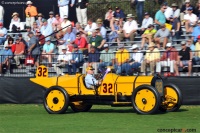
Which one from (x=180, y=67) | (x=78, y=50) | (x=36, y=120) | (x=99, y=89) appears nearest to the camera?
(x=36, y=120)

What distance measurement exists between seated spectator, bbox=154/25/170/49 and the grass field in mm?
4723

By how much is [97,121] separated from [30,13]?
13.1m

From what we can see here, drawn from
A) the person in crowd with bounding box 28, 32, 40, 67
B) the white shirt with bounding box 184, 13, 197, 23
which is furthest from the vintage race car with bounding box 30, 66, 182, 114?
the white shirt with bounding box 184, 13, 197, 23

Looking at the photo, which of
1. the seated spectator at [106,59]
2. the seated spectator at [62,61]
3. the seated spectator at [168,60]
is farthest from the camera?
the seated spectator at [62,61]

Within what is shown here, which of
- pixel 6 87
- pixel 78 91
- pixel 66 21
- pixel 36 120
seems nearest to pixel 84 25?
pixel 66 21

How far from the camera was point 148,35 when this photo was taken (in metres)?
22.9

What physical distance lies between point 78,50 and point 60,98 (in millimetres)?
5746

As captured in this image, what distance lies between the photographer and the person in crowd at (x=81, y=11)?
27.0 m

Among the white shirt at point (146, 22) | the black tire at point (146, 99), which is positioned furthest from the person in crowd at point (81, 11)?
the black tire at point (146, 99)

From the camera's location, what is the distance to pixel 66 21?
85.5 ft

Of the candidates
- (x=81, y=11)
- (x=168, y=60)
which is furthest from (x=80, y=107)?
(x=81, y=11)

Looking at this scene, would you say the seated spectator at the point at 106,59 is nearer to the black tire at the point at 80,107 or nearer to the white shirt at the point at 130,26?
the white shirt at the point at 130,26

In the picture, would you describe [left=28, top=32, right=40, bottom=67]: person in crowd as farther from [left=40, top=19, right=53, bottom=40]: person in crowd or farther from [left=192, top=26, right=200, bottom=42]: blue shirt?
[left=192, top=26, right=200, bottom=42]: blue shirt

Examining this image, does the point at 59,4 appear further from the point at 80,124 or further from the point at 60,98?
the point at 80,124
